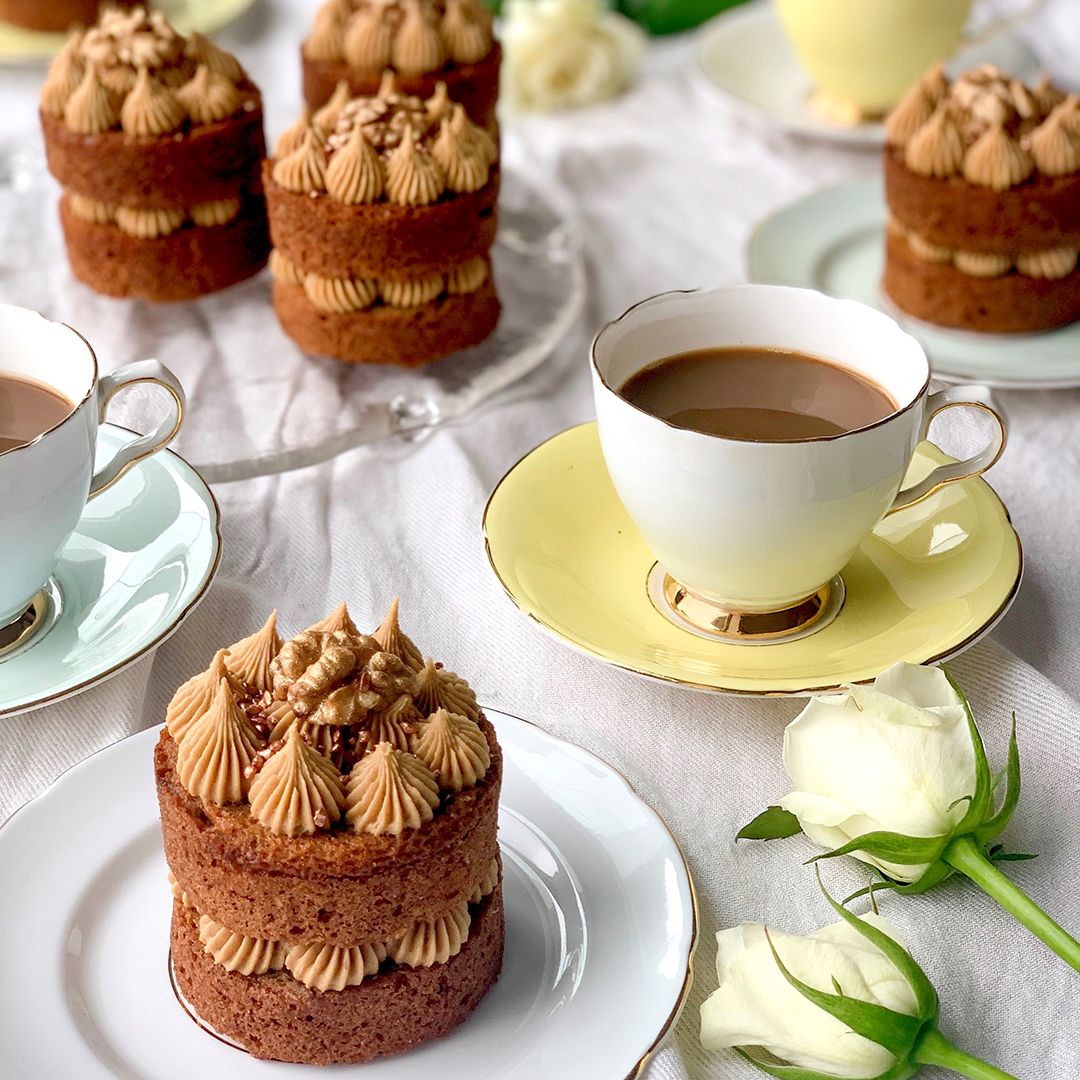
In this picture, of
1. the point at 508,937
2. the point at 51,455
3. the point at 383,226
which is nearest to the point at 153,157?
the point at 383,226

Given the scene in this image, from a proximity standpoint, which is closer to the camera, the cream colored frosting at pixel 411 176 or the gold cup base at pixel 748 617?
the gold cup base at pixel 748 617

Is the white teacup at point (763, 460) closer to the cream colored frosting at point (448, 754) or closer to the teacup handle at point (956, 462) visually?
the teacup handle at point (956, 462)

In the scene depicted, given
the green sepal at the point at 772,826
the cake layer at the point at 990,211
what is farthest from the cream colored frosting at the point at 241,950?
the cake layer at the point at 990,211

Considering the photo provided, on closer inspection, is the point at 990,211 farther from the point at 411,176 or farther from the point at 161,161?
the point at 161,161

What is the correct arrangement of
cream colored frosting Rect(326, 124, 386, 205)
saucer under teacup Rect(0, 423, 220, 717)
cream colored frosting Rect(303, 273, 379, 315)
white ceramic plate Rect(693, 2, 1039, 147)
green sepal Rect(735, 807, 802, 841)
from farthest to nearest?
white ceramic plate Rect(693, 2, 1039, 147)
cream colored frosting Rect(303, 273, 379, 315)
cream colored frosting Rect(326, 124, 386, 205)
saucer under teacup Rect(0, 423, 220, 717)
green sepal Rect(735, 807, 802, 841)

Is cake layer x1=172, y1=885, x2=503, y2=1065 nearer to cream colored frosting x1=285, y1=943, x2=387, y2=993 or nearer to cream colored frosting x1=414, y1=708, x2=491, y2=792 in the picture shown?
cream colored frosting x1=285, y1=943, x2=387, y2=993

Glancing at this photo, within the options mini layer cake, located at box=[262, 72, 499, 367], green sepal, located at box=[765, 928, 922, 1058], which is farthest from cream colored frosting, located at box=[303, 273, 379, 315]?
green sepal, located at box=[765, 928, 922, 1058]
